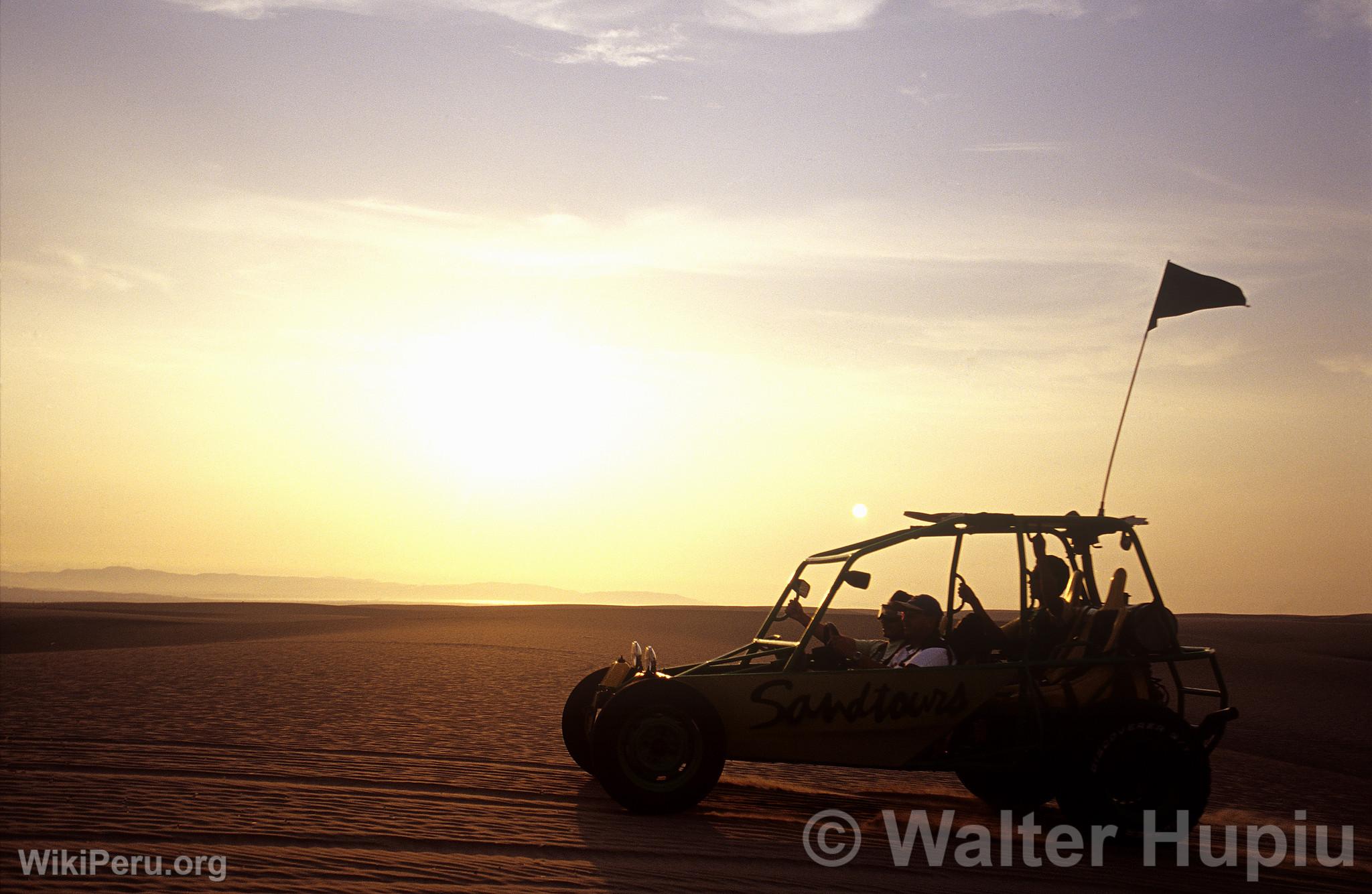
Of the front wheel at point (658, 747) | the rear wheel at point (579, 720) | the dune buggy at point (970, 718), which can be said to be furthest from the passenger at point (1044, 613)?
the rear wheel at point (579, 720)

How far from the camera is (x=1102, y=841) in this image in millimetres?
8141

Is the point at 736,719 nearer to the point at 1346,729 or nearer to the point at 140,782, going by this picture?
the point at 140,782

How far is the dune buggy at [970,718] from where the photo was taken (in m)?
8.15

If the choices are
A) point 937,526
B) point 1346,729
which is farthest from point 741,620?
point 937,526

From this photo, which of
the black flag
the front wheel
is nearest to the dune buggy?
the front wheel

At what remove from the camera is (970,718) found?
27.4ft

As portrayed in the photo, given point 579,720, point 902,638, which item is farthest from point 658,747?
point 902,638

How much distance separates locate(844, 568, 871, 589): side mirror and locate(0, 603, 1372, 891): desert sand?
65.9 inches

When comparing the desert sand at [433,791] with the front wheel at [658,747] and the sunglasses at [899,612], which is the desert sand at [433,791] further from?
the sunglasses at [899,612]

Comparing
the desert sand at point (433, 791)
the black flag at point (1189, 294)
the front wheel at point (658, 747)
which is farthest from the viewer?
the black flag at point (1189, 294)

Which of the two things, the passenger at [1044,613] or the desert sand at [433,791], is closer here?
the desert sand at [433,791]

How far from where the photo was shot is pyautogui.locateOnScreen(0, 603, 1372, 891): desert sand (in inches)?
258

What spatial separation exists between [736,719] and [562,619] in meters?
40.8

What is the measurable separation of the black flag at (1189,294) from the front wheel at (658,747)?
5.29 meters
